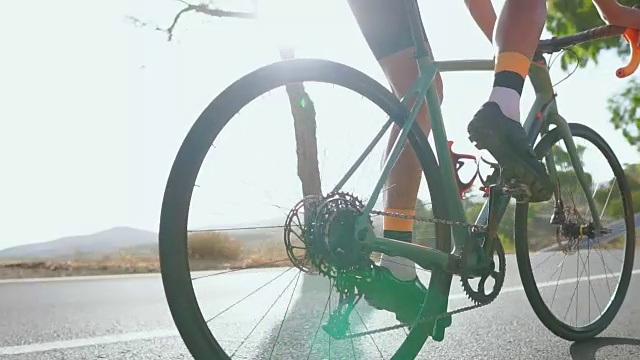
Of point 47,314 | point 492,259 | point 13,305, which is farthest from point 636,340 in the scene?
point 13,305

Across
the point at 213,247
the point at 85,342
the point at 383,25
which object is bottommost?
the point at 85,342

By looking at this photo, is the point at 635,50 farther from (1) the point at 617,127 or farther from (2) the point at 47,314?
(1) the point at 617,127

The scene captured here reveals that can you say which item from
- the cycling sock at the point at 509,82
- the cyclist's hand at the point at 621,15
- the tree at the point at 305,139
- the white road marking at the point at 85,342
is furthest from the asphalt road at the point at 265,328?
the cyclist's hand at the point at 621,15

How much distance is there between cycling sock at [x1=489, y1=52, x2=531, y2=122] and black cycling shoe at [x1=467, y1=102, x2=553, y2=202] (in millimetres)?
43

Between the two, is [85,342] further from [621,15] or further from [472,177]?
[621,15]

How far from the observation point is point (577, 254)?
3369mm

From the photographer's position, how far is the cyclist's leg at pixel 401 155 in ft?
7.57

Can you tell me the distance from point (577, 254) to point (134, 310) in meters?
2.08

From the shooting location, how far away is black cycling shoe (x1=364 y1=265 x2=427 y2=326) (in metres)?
2.20

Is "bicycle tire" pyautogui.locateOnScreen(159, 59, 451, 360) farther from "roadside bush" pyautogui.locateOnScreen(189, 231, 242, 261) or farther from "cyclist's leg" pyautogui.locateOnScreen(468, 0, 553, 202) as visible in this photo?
"cyclist's leg" pyautogui.locateOnScreen(468, 0, 553, 202)

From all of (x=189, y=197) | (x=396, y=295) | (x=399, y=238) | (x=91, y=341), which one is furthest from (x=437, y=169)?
(x=91, y=341)

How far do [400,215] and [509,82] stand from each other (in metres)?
0.52

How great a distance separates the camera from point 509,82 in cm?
233

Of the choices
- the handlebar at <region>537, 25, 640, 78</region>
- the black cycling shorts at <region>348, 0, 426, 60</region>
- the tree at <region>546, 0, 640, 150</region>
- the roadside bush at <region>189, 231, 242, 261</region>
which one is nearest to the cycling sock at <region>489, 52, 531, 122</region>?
the black cycling shorts at <region>348, 0, 426, 60</region>
